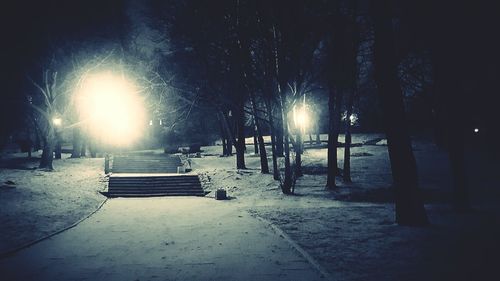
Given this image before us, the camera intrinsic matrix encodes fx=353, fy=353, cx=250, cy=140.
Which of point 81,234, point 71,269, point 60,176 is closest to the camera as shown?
point 71,269

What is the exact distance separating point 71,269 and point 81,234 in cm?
338

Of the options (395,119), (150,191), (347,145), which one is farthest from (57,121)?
(395,119)

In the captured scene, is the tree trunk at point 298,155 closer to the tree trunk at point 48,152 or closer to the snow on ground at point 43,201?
the snow on ground at point 43,201

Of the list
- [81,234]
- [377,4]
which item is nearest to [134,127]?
[81,234]

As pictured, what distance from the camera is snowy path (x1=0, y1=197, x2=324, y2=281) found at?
22.2 feet

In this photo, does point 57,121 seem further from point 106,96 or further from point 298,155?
point 298,155

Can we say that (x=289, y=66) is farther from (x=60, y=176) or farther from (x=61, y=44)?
(x=61, y=44)

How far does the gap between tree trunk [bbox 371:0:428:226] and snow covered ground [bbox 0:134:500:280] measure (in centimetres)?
72

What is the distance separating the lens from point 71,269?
280 inches

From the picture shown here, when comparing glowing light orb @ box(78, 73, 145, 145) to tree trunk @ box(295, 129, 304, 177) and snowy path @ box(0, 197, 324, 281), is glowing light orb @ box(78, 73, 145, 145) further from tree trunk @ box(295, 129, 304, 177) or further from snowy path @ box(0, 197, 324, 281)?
snowy path @ box(0, 197, 324, 281)

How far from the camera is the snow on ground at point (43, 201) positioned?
1030 cm

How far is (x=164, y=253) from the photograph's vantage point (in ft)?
26.7

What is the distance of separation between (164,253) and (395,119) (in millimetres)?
6720

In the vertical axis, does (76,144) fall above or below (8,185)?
above
